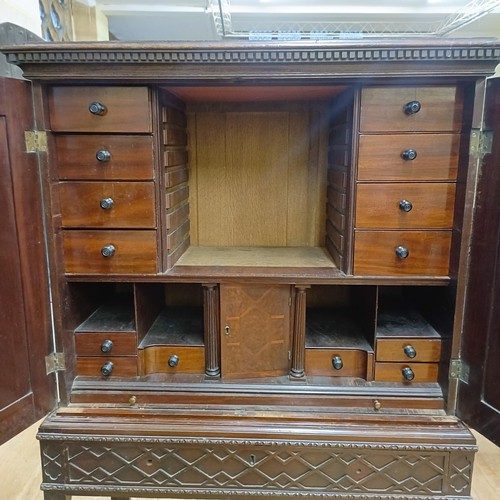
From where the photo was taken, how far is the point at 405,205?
1131mm

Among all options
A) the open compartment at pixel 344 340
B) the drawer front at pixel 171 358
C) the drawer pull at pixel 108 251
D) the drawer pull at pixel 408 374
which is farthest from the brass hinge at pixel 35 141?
the drawer pull at pixel 408 374

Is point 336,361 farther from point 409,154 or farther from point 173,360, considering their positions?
point 409,154

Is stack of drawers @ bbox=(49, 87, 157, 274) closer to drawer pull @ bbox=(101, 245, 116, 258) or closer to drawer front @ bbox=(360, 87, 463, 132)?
drawer pull @ bbox=(101, 245, 116, 258)

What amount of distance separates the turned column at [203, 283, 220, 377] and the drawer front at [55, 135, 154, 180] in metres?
0.38

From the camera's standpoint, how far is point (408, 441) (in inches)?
45.2

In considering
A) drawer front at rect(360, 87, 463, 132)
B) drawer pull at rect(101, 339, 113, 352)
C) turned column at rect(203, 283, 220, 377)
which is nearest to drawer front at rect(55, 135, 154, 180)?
turned column at rect(203, 283, 220, 377)

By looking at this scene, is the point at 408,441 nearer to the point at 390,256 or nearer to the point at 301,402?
the point at 301,402

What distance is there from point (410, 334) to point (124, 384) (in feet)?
2.90

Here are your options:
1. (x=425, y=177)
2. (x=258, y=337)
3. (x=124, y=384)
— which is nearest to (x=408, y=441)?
(x=258, y=337)

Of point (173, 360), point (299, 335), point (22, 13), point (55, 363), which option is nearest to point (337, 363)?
point (299, 335)

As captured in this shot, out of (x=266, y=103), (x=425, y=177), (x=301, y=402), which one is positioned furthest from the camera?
(x=266, y=103)

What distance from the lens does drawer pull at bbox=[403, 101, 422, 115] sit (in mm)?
1076

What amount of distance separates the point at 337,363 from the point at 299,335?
14 centimetres

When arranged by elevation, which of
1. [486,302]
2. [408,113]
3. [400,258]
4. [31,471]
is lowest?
[31,471]
